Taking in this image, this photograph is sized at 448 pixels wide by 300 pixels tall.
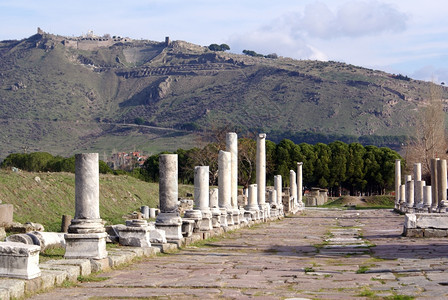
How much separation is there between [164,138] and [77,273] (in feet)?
476

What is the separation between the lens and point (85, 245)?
1123 cm

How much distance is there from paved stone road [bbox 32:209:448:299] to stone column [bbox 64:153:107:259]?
0.60 meters

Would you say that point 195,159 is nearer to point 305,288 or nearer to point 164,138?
point 305,288

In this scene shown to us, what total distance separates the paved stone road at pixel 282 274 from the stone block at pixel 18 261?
1.12 ft

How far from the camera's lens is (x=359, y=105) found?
16425cm

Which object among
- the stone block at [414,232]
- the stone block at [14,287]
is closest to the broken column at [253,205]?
the stone block at [414,232]

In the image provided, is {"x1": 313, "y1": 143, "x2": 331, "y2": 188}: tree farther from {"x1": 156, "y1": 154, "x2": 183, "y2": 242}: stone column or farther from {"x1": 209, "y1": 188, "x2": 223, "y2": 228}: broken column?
{"x1": 156, "y1": 154, "x2": 183, "y2": 242}: stone column

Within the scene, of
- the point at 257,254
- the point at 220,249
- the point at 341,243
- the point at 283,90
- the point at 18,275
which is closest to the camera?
the point at 18,275

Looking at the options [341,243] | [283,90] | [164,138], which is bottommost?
[341,243]

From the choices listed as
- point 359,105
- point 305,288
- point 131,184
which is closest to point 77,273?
point 305,288

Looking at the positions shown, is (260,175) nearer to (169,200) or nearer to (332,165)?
(169,200)

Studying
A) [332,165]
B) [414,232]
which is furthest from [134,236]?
[332,165]

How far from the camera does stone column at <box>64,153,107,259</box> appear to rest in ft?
36.8

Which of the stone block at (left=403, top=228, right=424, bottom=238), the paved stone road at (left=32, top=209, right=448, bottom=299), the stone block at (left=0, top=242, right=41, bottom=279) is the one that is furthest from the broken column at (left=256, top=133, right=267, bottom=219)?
the stone block at (left=0, top=242, right=41, bottom=279)
